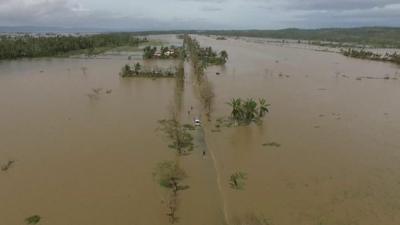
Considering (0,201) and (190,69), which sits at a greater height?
(190,69)

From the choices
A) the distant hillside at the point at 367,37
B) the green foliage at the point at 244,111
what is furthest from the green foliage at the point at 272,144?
the distant hillside at the point at 367,37

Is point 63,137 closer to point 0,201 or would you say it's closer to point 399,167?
point 0,201

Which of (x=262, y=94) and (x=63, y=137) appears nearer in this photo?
(x=63, y=137)

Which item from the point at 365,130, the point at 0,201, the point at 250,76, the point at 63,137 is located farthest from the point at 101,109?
the point at 250,76

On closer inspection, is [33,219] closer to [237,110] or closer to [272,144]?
[272,144]

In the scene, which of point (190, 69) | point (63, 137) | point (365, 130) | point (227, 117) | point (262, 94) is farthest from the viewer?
point (190, 69)

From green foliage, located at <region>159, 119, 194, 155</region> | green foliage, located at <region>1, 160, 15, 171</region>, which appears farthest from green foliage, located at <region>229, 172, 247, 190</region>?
green foliage, located at <region>1, 160, 15, 171</region>

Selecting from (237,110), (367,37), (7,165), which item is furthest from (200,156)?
(367,37)
